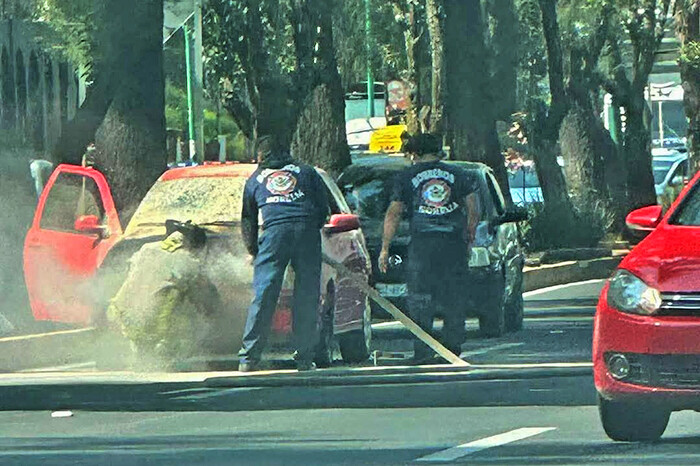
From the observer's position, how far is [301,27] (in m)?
30.9

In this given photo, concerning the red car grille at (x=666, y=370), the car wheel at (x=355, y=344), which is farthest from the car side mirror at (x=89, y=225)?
the red car grille at (x=666, y=370)

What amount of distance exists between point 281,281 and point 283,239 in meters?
0.28

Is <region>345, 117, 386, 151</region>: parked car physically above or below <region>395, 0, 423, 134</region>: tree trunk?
below

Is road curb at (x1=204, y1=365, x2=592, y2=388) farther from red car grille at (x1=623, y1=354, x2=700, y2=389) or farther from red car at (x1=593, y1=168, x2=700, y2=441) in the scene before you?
red car grille at (x1=623, y1=354, x2=700, y2=389)

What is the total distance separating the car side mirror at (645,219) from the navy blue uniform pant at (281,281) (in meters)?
3.36

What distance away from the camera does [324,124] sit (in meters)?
29.0

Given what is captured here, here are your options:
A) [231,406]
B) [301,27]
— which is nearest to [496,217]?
[231,406]

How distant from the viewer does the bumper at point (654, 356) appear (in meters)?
9.89

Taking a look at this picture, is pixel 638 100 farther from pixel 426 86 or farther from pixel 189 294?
pixel 189 294

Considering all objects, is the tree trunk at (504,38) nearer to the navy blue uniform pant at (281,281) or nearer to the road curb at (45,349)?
the road curb at (45,349)

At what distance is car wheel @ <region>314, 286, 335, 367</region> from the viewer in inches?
589

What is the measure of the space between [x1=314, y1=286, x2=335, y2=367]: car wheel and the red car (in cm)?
464

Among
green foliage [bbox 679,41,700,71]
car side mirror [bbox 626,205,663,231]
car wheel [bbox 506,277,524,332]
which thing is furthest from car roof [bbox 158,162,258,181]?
green foliage [bbox 679,41,700,71]

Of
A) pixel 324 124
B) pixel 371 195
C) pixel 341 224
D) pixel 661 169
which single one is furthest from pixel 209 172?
pixel 661 169
